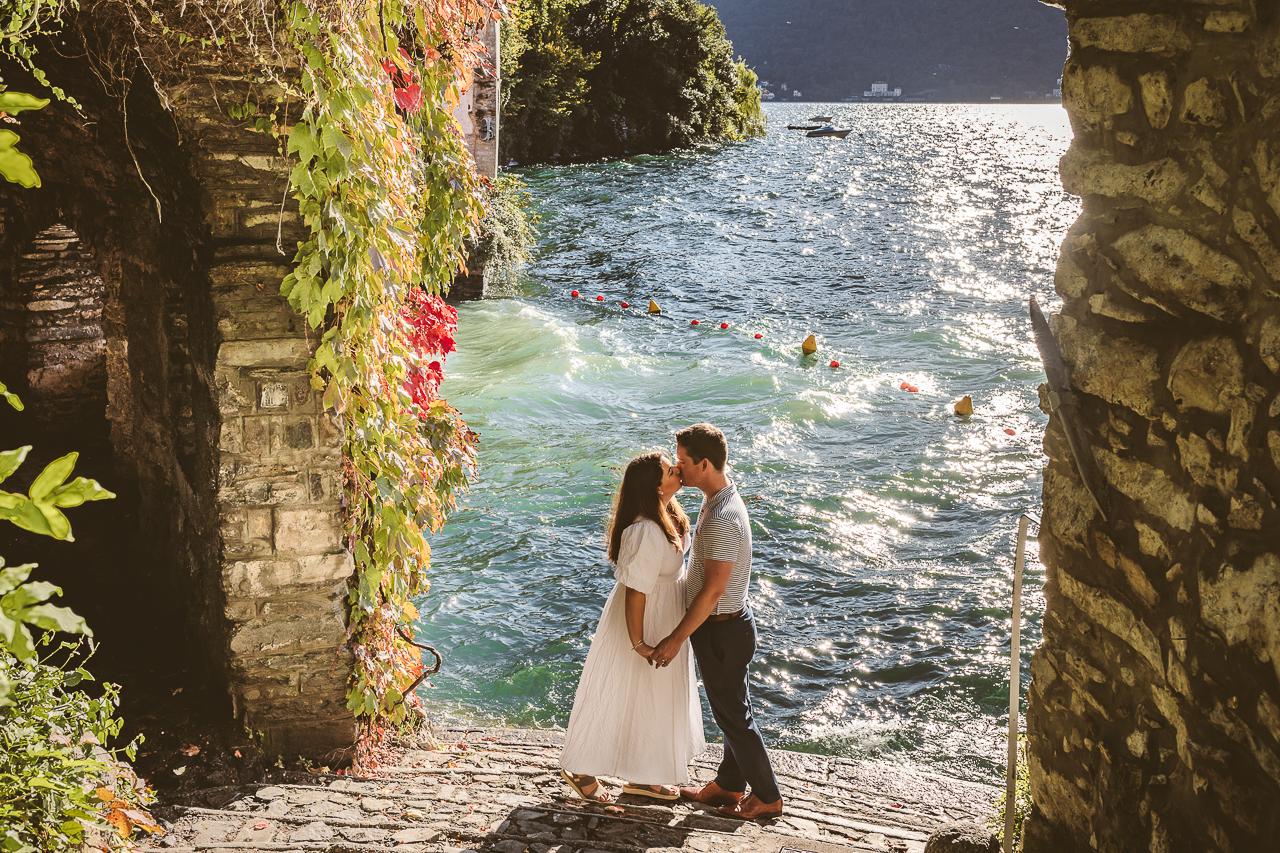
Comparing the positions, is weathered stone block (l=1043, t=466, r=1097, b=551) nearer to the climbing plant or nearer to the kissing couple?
the kissing couple

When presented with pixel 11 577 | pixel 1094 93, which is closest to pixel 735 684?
pixel 1094 93

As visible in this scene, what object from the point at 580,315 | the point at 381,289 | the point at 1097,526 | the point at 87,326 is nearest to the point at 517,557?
the point at 87,326

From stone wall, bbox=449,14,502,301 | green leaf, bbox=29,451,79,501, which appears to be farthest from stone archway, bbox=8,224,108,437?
stone wall, bbox=449,14,502,301

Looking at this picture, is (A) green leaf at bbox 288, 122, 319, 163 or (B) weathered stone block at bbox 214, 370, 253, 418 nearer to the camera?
(A) green leaf at bbox 288, 122, 319, 163

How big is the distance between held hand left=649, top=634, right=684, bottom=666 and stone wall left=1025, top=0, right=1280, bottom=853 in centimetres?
169

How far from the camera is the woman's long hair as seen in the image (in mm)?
4410

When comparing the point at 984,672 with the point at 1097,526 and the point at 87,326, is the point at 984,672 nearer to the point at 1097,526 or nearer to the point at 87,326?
the point at 1097,526

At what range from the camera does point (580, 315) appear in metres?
21.7

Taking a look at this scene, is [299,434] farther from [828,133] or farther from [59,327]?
[828,133]

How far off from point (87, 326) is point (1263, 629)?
9811 mm

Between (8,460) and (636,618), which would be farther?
(636,618)

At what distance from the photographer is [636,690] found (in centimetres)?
464

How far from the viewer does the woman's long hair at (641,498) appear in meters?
4.41

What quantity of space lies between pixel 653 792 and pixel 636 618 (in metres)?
1.06
